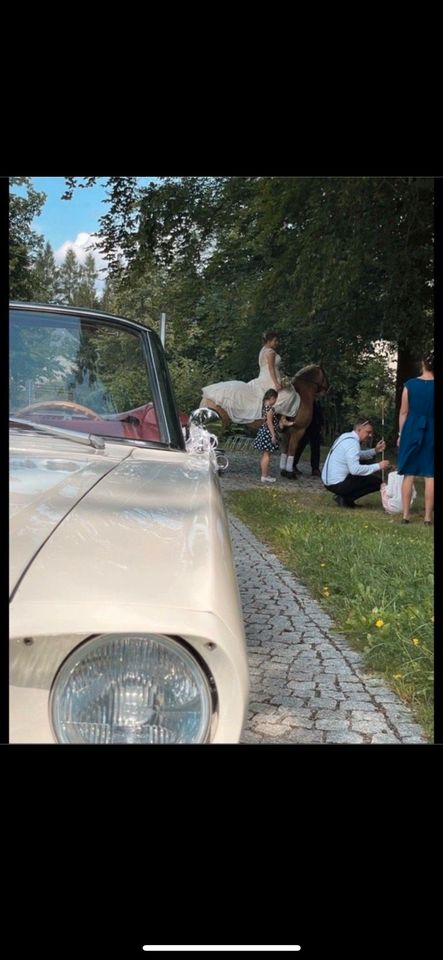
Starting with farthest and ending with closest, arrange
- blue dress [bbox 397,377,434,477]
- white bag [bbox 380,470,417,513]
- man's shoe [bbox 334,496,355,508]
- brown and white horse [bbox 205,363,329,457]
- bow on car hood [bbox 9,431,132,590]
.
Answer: brown and white horse [bbox 205,363,329,457] → man's shoe [bbox 334,496,355,508] → white bag [bbox 380,470,417,513] → blue dress [bbox 397,377,434,477] → bow on car hood [bbox 9,431,132,590]

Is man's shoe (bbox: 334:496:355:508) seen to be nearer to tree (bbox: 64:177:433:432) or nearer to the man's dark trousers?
the man's dark trousers

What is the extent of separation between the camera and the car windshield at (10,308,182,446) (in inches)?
85.4

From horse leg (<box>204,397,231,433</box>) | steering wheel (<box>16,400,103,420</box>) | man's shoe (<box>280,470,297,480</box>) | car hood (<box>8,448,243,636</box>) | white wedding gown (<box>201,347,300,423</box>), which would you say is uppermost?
white wedding gown (<box>201,347,300,423</box>)

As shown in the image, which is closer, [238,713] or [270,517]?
[238,713]

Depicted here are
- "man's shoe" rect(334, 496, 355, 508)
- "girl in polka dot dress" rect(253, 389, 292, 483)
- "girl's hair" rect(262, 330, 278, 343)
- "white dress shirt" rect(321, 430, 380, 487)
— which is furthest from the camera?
"girl's hair" rect(262, 330, 278, 343)

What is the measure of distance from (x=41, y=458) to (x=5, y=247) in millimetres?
733

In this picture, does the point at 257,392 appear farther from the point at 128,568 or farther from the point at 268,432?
the point at 128,568

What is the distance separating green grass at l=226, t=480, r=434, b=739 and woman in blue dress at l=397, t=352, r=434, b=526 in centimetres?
30

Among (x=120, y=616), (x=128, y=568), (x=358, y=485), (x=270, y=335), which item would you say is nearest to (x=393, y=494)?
(x=358, y=485)

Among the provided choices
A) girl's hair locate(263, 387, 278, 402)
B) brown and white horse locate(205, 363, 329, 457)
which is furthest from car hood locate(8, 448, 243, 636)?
girl's hair locate(263, 387, 278, 402)

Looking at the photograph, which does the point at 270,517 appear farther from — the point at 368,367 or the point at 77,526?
the point at 77,526

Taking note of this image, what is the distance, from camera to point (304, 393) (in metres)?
9.36
